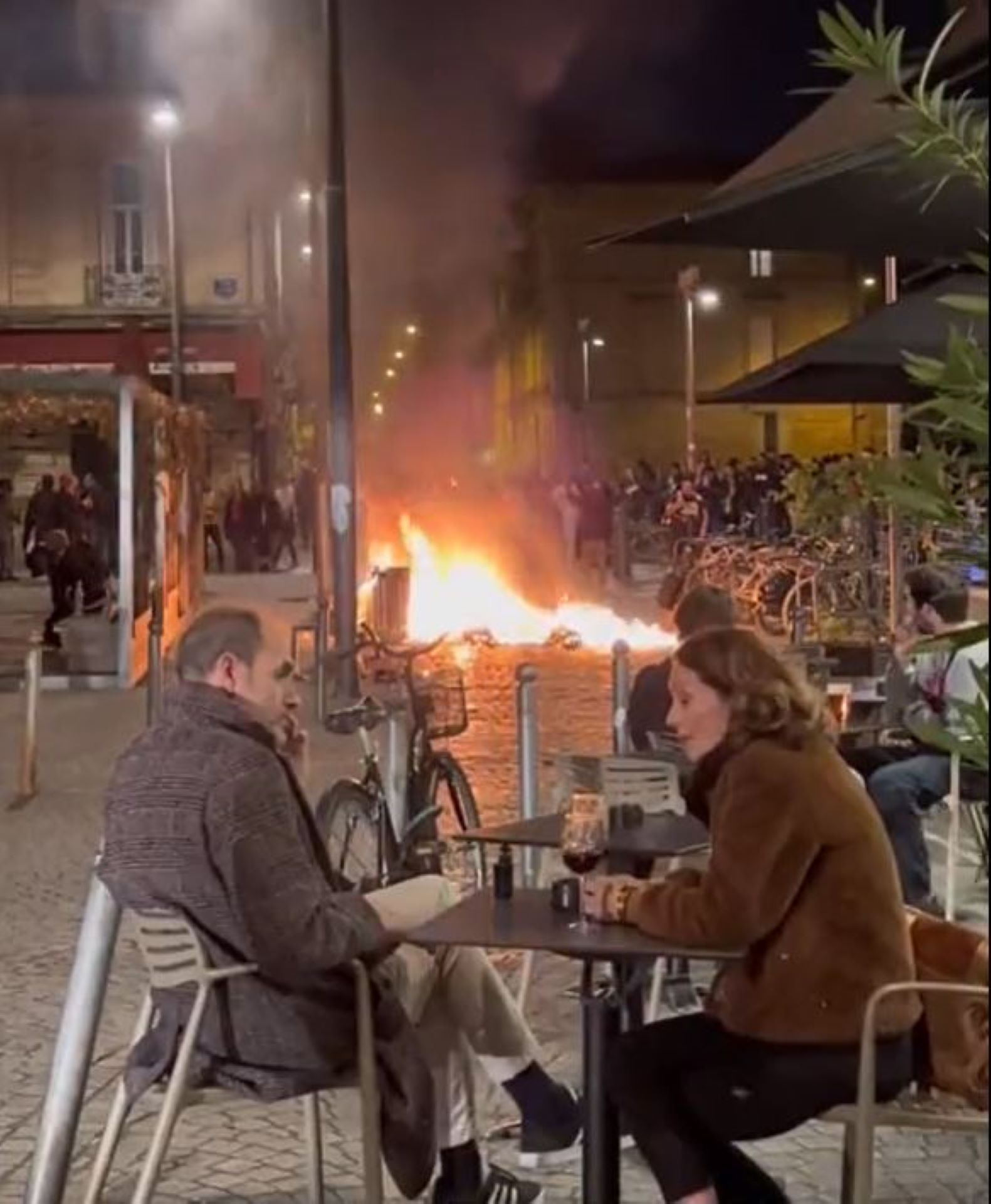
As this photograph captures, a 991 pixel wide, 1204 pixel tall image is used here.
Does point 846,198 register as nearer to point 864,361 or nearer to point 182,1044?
point 864,361

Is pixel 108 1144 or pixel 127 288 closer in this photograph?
pixel 108 1144

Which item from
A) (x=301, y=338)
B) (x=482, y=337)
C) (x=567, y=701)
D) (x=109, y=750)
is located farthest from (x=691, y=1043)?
(x=482, y=337)

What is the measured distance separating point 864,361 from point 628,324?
5922 cm

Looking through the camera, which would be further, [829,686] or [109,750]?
[109,750]

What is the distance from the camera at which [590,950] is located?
4.16 metres

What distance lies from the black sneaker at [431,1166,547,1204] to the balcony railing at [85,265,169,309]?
36.3 m

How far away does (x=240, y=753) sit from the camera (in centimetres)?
438

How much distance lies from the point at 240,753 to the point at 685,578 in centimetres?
570

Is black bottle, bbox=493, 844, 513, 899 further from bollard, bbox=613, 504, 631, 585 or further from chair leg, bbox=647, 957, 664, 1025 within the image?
bollard, bbox=613, 504, 631, 585

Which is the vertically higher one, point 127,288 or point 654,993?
point 127,288

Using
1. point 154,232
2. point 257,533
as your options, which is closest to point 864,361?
point 257,533

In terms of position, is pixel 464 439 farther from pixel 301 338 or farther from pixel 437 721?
pixel 437 721

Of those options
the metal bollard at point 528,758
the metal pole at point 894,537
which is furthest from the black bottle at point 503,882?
the metal pole at point 894,537

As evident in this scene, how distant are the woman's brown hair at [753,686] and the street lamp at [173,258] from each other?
28.9 meters
